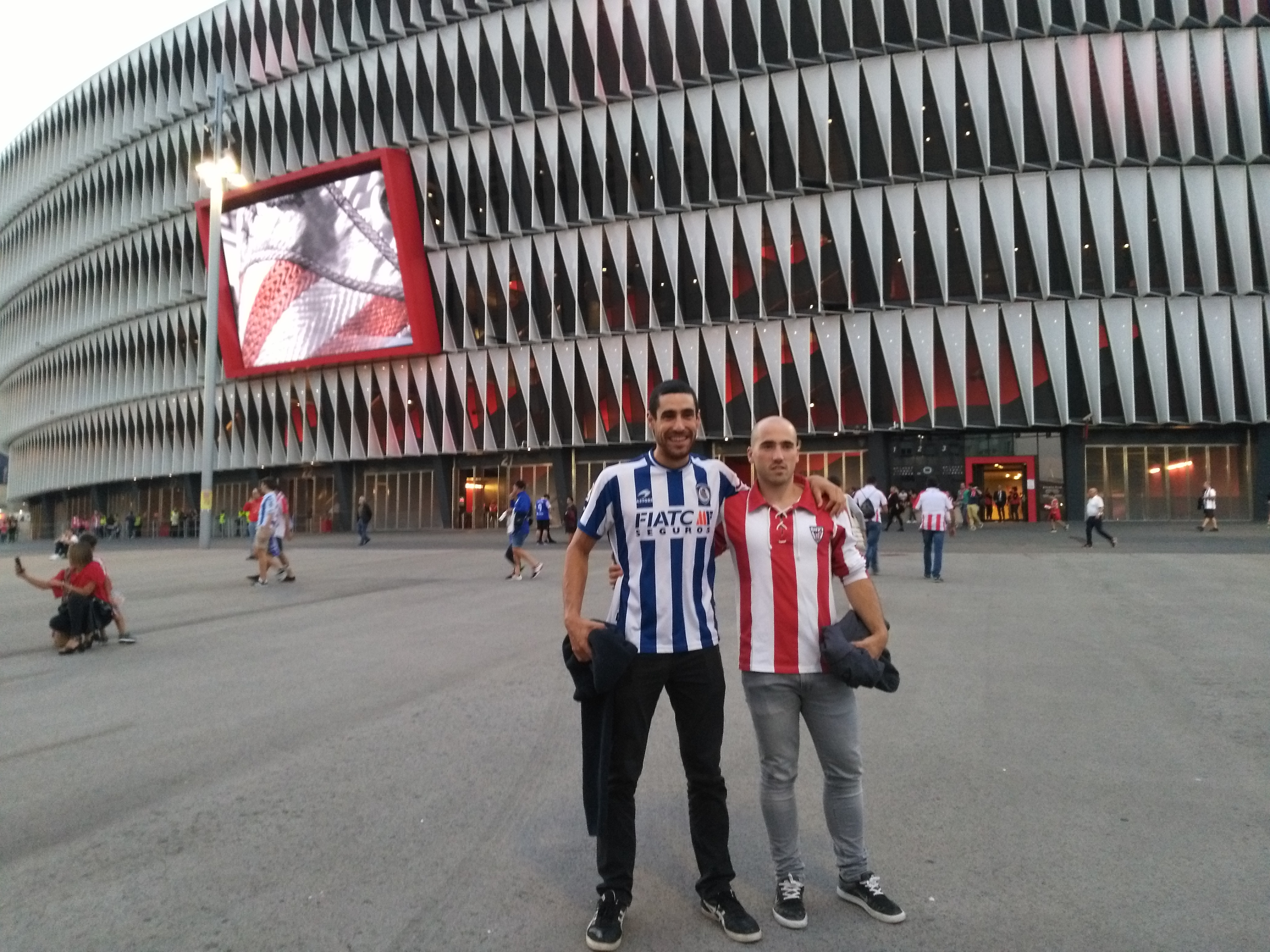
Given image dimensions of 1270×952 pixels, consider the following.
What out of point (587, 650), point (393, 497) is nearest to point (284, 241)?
point (393, 497)

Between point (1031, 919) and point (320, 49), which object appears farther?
point (320, 49)

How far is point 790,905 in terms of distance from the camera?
328 cm

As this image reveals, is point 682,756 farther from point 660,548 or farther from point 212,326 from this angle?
point 212,326

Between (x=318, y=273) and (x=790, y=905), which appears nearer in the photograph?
(x=790, y=905)

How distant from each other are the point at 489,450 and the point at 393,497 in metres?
7.54

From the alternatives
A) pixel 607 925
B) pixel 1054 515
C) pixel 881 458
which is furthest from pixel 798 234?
pixel 607 925

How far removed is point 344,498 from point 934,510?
127ft

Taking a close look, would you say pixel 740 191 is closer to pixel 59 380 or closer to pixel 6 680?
pixel 6 680

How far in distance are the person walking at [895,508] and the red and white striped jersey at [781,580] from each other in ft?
99.8

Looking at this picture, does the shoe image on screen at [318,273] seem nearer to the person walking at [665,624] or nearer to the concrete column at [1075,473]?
the concrete column at [1075,473]

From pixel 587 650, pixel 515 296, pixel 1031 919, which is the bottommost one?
pixel 1031 919

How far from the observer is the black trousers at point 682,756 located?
3.30 metres

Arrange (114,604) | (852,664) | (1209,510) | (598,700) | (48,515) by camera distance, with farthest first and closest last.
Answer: (48,515) → (1209,510) → (114,604) → (598,700) → (852,664)

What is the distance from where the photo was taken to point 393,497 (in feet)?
154
